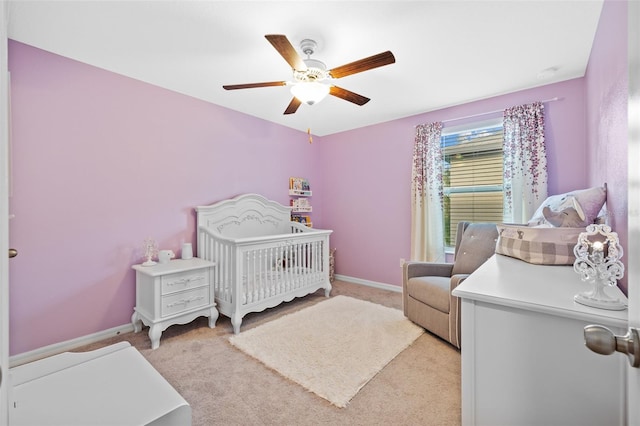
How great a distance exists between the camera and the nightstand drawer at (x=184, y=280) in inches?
87.0

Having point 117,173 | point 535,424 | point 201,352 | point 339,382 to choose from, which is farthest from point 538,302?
point 117,173

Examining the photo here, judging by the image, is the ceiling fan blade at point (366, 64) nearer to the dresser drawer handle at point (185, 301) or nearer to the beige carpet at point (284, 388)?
the beige carpet at point (284, 388)

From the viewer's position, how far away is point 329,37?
1885 millimetres

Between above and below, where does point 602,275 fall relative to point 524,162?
below

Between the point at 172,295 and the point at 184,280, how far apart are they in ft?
0.46

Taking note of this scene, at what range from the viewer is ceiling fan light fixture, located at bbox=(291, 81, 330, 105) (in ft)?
6.21

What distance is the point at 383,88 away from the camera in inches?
106

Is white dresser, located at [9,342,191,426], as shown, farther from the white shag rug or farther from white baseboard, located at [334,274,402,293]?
white baseboard, located at [334,274,402,293]

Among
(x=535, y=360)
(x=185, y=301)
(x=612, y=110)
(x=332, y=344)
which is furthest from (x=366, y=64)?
(x=185, y=301)

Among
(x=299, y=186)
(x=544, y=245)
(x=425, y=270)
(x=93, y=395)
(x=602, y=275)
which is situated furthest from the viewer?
(x=299, y=186)

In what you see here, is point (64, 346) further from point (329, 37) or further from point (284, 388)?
point (329, 37)

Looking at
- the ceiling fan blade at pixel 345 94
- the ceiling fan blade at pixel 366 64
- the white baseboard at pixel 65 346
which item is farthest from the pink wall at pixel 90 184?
the ceiling fan blade at pixel 366 64

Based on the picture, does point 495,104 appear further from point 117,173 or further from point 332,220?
point 117,173

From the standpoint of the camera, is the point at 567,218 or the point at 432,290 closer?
the point at 567,218
